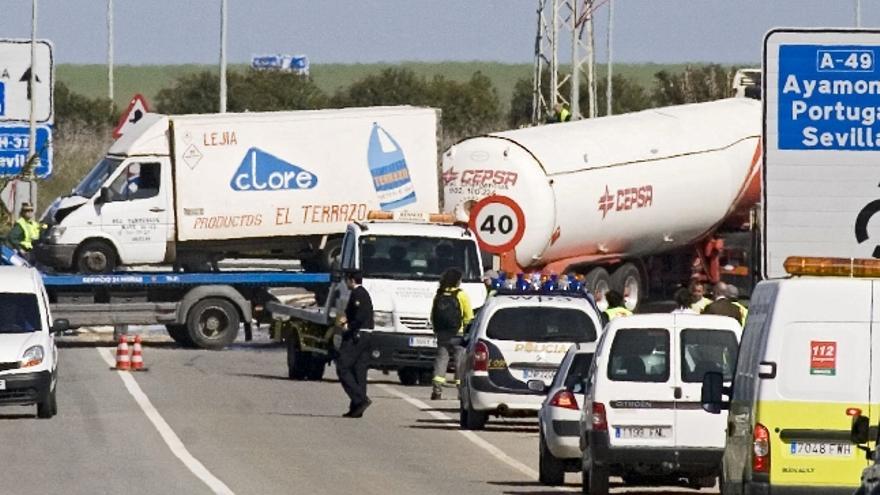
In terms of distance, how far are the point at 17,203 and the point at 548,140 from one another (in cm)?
894

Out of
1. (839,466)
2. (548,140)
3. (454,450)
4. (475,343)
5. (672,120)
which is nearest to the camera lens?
(839,466)

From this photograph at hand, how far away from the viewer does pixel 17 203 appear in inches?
1704

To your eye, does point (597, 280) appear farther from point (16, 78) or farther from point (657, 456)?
point (657, 456)

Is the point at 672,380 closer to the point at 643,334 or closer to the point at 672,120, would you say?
the point at 643,334

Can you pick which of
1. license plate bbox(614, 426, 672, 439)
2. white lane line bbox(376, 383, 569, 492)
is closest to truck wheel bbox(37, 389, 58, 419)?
white lane line bbox(376, 383, 569, 492)

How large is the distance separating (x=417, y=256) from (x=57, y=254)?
8.40 metres

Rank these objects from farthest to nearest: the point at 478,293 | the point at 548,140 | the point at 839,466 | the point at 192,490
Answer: the point at 548,140
the point at 478,293
the point at 192,490
the point at 839,466

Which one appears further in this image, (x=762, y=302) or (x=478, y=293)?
(x=478, y=293)

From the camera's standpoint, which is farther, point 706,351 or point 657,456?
point 706,351

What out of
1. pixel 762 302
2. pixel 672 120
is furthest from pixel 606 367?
pixel 672 120

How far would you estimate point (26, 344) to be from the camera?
28781 mm

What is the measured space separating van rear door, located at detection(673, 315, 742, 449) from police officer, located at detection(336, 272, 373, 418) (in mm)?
9199

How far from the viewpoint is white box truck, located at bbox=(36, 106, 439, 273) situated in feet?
139

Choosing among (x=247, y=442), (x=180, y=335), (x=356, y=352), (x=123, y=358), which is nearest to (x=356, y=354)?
(x=356, y=352)
